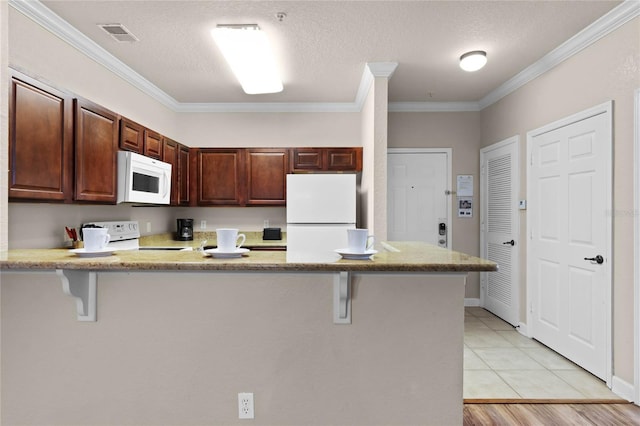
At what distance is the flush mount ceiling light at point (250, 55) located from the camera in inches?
103

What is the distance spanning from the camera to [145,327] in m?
1.60

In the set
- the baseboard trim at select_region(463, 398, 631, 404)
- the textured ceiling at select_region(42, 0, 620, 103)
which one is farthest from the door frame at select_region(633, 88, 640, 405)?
the textured ceiling at select_region(42, 0, 620, 103)

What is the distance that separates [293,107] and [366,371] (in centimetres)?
360

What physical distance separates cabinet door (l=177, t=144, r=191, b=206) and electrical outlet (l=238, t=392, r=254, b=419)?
2.81 m

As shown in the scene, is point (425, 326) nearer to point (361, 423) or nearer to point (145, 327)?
point (361, 423)

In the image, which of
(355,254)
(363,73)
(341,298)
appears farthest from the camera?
(363,73)

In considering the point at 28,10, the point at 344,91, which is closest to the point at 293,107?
the point at 344,91

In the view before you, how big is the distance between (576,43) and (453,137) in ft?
6.08

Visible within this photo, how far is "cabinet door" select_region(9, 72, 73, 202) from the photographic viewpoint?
1.87 meters

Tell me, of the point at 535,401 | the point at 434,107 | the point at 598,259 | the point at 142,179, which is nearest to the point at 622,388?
the point at 535,401

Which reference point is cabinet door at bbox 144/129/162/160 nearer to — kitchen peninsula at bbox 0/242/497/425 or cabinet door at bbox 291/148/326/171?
cabinet door at bbox 291/148/326/171

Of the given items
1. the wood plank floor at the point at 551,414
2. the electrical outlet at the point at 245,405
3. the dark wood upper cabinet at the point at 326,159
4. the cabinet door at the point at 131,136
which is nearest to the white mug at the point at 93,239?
the electrical outlet at the point at 245,405

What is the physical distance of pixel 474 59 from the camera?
9.89 feet

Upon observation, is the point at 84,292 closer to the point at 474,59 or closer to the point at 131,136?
the point at 131,136
